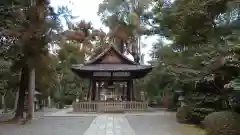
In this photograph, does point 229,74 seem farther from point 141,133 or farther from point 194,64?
point 141,133

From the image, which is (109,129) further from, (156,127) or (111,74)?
(111,74)

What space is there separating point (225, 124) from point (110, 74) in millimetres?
18692

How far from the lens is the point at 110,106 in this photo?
2600 centimetres

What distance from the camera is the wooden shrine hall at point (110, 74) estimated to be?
26.1m

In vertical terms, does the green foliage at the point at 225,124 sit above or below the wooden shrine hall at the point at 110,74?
below

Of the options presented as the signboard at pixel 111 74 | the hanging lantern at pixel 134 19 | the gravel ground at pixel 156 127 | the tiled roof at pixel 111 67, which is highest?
the hanging lantern at pixel 134 19

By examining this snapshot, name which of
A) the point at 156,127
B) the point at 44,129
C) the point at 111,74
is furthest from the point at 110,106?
the point at 44,129

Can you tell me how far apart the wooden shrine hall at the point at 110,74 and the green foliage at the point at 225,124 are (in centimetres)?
1590

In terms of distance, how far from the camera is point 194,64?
12875 millimetres

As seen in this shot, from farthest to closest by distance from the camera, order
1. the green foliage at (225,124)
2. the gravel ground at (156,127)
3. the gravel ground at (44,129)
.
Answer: the gravel ground at (156,127)
the gravel ground at (44,129)
the green foliage at (225,124)

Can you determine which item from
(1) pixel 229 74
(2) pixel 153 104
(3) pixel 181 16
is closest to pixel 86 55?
(2) pixel 153 104

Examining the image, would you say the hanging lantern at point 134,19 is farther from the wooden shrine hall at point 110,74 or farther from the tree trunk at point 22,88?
the tree trunk at point 22,88

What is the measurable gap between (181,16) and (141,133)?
5371 mm

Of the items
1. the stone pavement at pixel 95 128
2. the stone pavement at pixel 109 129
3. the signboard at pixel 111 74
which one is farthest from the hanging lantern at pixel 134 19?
the stone pavement at pixel 109 129
